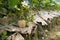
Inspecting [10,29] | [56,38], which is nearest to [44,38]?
[56,38]

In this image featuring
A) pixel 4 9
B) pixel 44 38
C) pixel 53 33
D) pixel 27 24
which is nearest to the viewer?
pixel 27 24

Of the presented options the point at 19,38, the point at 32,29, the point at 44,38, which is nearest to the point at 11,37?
the point at 19,38

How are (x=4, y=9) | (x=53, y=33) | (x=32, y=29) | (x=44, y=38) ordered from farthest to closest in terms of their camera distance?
(x=53, y=33)
(x=44, y=38)
(x=4, y=9)
(x=32, y=29)

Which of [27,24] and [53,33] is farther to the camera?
[53,33]

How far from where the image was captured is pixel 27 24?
182 cm

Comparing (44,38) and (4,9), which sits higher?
(4,9)

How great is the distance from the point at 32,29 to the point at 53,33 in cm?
81

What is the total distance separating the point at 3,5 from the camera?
200 cm

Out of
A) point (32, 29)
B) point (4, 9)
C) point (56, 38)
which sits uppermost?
point (4, 9)

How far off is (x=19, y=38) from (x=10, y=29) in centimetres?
15

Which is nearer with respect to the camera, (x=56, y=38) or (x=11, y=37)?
(x=11, y=37)

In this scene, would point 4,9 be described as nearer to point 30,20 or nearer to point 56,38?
point 30,20

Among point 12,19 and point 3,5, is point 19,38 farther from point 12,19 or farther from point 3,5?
point 3,5

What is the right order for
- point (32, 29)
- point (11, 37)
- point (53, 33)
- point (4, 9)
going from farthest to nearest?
1. point (53, 33)
2. point (4, 9)
3. point (32, 29)
4. point (11, 37)
